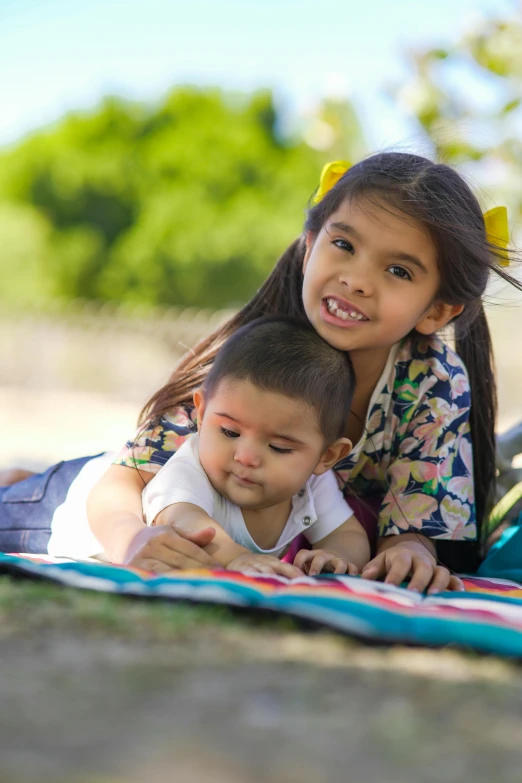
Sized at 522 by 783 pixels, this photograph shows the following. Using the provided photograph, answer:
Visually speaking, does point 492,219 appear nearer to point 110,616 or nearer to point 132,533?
point 132,533

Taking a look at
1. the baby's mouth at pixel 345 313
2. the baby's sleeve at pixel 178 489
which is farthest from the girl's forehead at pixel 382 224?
the baby's sleeve at pixel 178 489

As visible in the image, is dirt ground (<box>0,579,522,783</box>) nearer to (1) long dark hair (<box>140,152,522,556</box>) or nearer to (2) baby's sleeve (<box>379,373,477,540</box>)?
(2) baby's sleeve (<box>379,373,477,540</box>)

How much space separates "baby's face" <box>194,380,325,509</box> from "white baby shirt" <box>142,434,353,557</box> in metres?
0.04

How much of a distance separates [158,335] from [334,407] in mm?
13764

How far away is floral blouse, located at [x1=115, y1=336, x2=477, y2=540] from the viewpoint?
2672 millimetres

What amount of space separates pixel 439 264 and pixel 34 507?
1.55m

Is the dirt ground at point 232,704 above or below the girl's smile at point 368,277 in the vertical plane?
below

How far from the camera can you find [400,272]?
2518 millimetres

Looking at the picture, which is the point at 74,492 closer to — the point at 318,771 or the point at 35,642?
the point at 35,642

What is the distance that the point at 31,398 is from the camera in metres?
12.9

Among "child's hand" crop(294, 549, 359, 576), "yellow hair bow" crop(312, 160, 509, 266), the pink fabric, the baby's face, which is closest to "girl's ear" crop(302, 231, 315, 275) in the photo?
"yellow hair bow" crop(312, 160, 509, 266)

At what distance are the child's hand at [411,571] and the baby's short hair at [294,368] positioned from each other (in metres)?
0.35

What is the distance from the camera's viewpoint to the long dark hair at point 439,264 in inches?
101

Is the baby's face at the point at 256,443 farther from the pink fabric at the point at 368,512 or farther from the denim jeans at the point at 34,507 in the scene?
the denim jeans at the point at 34,507
